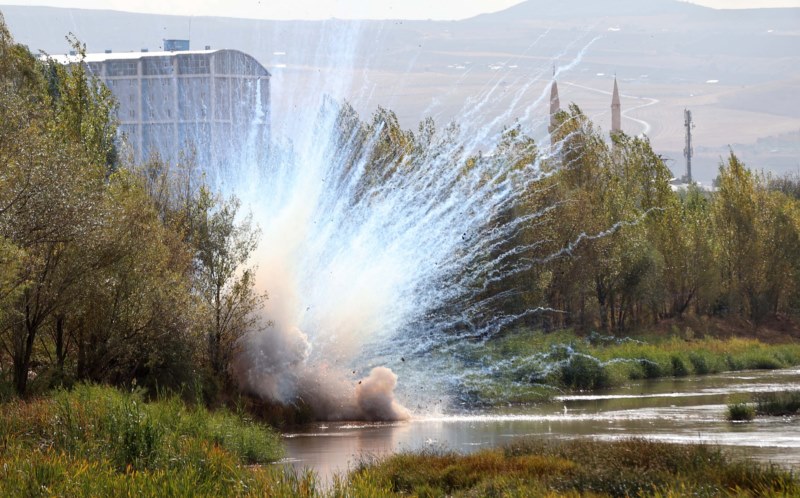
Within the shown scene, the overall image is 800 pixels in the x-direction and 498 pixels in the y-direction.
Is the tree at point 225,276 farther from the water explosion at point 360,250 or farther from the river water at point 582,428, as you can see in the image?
the river water at point 582,428

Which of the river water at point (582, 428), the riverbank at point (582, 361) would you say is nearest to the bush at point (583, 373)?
the riverbank at point (582, 361)

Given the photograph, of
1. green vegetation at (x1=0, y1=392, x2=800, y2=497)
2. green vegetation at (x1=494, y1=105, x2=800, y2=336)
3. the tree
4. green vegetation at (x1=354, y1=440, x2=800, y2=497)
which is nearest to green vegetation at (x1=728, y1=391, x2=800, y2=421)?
green vegetation at (x1=0, y1=392, x2=800, y2=497)

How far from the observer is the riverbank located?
47.6 meters

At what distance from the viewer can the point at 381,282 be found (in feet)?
152

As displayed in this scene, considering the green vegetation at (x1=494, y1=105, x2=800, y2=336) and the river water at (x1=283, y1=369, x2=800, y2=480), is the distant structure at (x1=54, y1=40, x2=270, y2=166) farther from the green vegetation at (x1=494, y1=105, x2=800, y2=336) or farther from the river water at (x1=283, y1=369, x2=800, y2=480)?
the river water at (x1=283, y1=369, x2=800, y2=480)

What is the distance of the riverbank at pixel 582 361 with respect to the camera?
4759cm

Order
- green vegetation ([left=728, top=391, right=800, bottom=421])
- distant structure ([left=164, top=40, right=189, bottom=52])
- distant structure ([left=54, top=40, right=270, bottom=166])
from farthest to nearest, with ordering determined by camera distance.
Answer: distant structure ([left=164, top=40, right=189, bottom=52]), distant structure ([left=54, top=40, right=270, bottom=166]), green vegetation ([left=728, top=391, right=800, bottom=421])

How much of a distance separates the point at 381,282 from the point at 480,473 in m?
23.0

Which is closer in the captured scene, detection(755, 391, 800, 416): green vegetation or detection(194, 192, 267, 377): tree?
detection(755, 391, 800, 416): green vegetation

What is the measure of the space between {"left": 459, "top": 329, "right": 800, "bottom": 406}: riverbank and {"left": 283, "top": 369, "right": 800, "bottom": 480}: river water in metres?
1.91

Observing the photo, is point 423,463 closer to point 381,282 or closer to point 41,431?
point 41,431

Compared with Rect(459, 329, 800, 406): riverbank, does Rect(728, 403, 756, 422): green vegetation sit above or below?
below

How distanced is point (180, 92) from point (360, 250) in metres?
66.5

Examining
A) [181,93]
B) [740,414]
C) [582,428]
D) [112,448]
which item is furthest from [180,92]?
[112,448]
